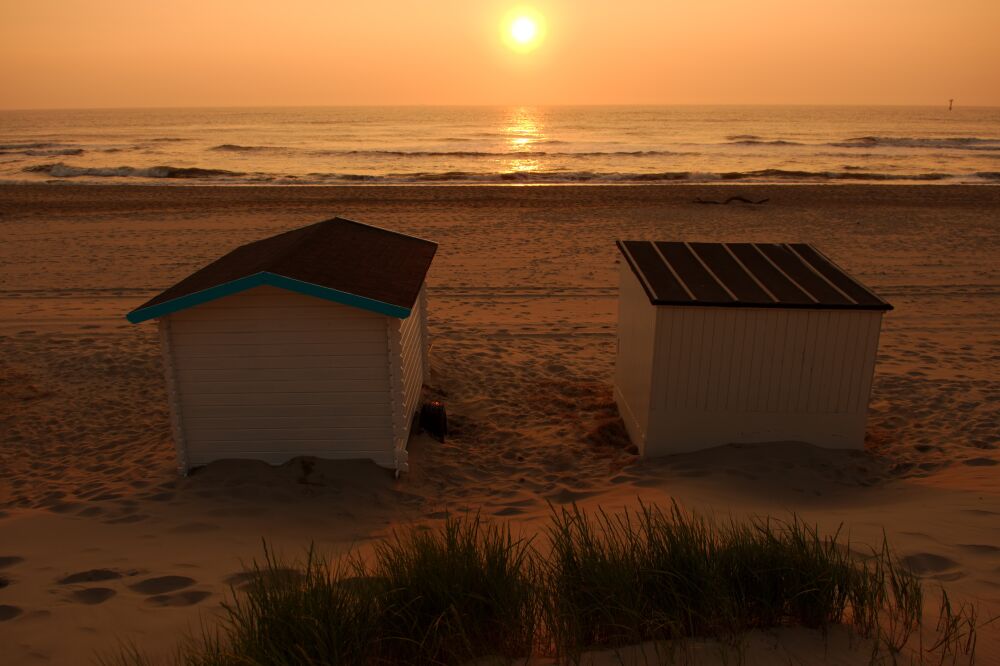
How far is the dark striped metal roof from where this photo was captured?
6516mm

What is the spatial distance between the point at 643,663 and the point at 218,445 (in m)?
4.92

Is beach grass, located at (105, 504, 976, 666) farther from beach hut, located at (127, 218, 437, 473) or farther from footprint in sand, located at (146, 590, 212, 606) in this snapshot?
beach hut, located at (127, 218, 437, 473)

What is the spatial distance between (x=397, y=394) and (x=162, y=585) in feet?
8.31

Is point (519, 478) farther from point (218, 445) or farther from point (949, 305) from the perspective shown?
point (949, 305)

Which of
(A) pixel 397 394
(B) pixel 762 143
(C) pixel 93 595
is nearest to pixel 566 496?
(A) pixel 397 394

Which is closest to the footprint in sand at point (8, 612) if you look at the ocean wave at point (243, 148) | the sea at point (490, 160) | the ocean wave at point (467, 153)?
the sea at point (490, 160)

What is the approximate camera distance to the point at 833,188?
28641mm

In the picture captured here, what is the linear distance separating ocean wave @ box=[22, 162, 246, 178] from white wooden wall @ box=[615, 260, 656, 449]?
3270 cm

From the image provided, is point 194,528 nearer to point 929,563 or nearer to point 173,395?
point 173,395

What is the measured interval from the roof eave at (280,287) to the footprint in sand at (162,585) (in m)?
2.43

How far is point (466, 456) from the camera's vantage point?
745cm

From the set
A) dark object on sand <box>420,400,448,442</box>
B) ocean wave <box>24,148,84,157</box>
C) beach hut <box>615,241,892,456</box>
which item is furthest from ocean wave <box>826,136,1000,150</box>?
ocean wave <box>24,148,84,157</box>

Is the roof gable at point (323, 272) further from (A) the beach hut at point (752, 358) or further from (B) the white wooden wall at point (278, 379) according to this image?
(A) the beach hut at point (752, 358)

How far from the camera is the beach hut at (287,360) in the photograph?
643 centimetres
